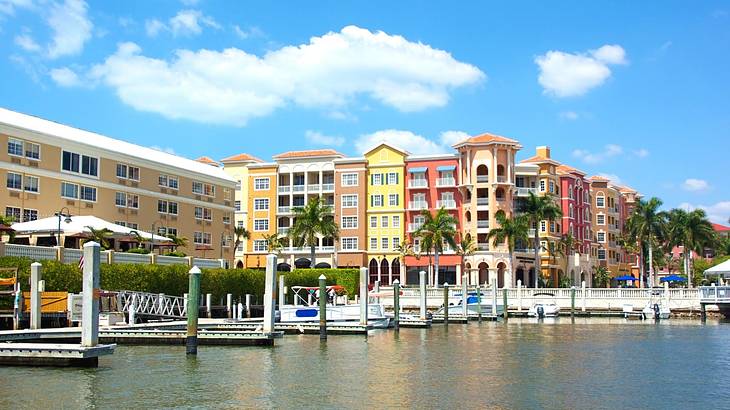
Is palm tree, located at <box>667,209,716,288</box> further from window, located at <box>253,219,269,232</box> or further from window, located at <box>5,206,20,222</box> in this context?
window, located at <box>5,206,20,222</box>

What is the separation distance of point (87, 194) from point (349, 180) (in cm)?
4656

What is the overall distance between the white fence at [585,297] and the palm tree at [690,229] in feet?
111

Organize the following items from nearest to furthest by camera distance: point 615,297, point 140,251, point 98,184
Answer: point 140,251 → point 98,184 → point 615,297

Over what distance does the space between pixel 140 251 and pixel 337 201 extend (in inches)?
2215

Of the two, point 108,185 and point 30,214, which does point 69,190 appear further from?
point 30,214

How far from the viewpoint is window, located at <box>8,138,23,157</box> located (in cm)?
6114

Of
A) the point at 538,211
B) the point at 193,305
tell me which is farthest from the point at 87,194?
the point at 538,211

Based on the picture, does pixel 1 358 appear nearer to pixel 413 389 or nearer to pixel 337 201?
pixel 413 389

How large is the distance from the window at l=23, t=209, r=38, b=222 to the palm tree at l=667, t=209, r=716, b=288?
8326cm

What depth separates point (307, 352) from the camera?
39.0 metres

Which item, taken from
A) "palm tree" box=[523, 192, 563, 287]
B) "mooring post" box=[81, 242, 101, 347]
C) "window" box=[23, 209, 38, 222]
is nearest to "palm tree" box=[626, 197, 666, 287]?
"palm tree" box=[523, 192, 563, 287]

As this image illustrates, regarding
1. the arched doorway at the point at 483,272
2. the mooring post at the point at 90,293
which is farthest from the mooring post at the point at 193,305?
the arched doorway at the point at 483,272

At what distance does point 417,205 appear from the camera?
108500mm

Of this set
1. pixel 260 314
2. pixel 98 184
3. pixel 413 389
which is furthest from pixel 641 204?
pixel 413 389
